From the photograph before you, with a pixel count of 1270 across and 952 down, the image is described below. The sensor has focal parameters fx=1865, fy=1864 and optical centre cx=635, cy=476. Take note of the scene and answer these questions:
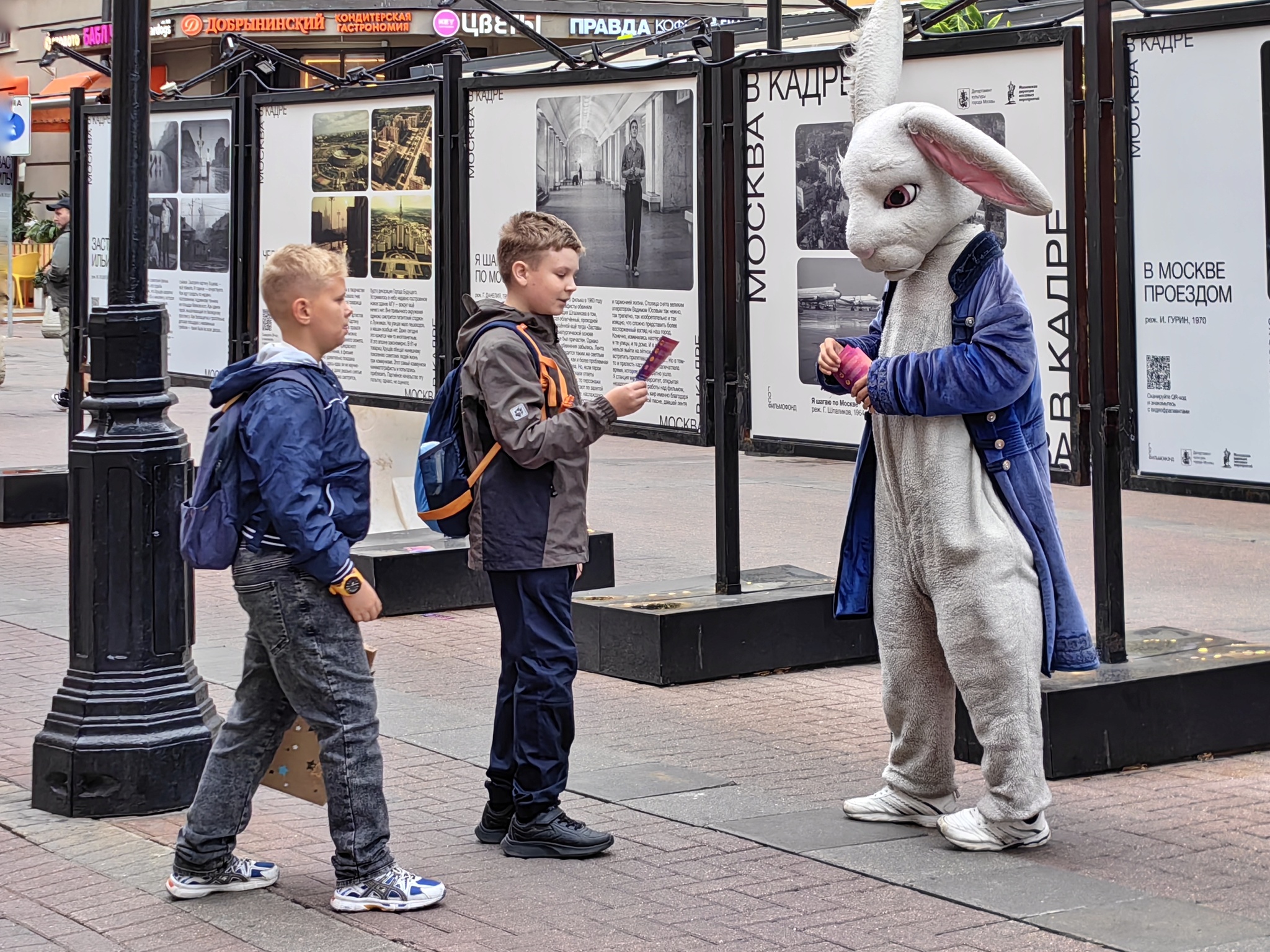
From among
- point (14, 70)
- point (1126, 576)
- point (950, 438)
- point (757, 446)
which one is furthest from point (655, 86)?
point (14, 70)

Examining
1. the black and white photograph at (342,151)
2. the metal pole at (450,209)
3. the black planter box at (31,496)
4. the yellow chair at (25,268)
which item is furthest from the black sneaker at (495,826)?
the yellow chair at (25,268)

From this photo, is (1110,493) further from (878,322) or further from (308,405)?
(308,405)

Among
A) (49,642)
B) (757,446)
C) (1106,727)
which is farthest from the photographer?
(49,642)

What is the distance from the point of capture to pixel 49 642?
8102 millimetres

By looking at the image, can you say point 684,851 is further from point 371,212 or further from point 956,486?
point 371,212

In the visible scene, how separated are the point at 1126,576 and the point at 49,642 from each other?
527 centimetres

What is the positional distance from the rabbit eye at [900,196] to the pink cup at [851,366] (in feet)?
1.33

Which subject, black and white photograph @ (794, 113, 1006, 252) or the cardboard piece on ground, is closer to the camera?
the cardboard piece on ground

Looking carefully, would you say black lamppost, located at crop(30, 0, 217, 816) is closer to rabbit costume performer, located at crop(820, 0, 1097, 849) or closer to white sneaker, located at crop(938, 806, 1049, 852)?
rabbit costume performer, located at crop(820, 0, 1097, 849)

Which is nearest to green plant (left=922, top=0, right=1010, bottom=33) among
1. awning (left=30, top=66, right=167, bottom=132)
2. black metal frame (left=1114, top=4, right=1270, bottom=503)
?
black metal frame (left=1114, top=4, right=1270, bottom=503)

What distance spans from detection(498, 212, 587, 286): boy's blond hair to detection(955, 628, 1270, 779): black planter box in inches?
76.8

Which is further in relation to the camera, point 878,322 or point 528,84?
point 528,84

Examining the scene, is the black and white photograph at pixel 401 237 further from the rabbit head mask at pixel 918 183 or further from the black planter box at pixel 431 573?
the rabbit head mask at pixel 918 183

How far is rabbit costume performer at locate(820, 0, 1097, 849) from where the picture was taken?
4914 mm
